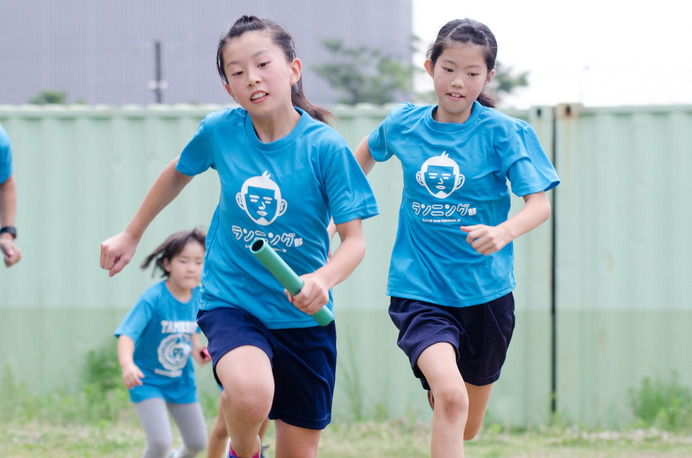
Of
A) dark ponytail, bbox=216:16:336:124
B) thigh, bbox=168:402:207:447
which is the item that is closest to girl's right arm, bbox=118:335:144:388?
thigh, bbox=168:402:207:447

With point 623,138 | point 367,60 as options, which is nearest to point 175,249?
point 623,138

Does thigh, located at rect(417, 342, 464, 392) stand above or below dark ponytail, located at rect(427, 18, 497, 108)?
below

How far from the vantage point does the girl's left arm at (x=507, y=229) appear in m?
2.94

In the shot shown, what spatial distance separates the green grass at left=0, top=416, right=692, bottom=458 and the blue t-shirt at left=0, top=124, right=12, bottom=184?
186 centimetres

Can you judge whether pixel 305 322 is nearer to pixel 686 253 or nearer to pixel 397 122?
pixel 397 122

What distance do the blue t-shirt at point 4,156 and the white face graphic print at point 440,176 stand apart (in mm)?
2288

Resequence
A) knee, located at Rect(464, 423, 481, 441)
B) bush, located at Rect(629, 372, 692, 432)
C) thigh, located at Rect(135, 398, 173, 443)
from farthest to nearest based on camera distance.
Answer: bush, located at Rect(629, 372, 692, 432) → thigh, located at Rect(135, 398, 173, 443) → knee, located at Rect(464, 423, 481, 441)

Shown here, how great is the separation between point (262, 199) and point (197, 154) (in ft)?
1.42

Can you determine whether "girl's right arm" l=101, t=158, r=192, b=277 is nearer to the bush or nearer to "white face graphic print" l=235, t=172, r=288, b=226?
"white face graphic print" l=235, t=172, r=288, b=226

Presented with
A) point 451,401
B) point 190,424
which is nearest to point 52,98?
point 190,424

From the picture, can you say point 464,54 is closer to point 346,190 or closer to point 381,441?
point 346,190

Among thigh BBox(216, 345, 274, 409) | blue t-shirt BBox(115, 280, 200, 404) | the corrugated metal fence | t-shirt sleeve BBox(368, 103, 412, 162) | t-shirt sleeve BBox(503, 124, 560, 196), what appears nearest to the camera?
thigh BBox(216, 345, 274, 409)

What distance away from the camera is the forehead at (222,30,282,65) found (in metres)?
3.02

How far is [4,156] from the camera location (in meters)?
4.38
